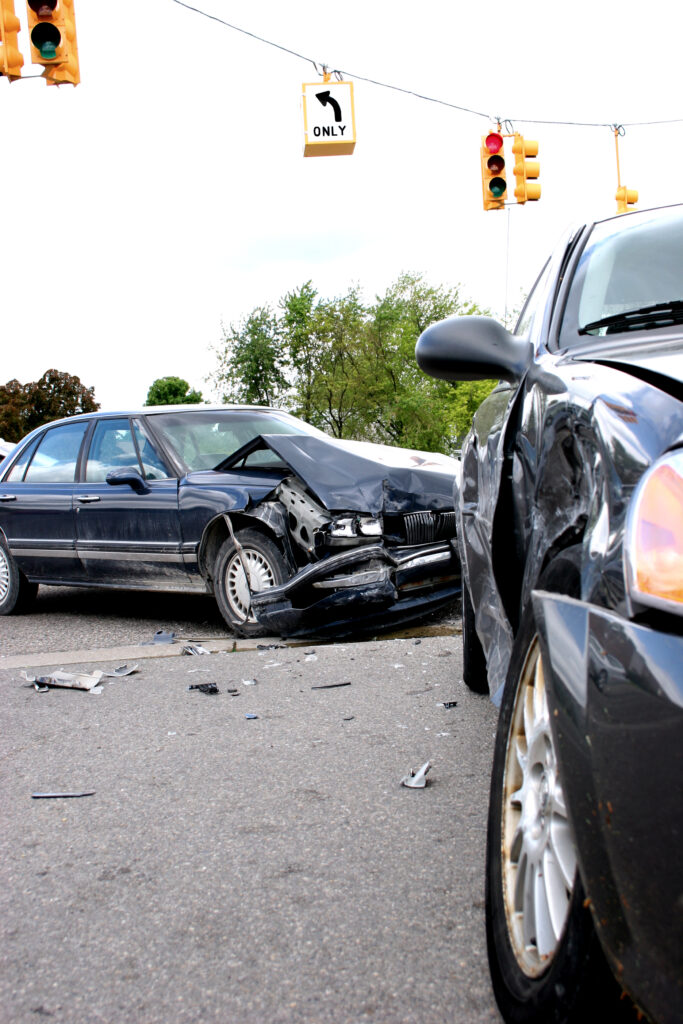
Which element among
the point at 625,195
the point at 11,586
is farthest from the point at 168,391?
the point at 11,586

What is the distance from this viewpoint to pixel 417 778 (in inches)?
126

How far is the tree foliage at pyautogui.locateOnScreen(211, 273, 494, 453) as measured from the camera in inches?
A: 1938

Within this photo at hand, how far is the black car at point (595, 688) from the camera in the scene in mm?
1242

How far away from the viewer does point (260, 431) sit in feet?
24.6

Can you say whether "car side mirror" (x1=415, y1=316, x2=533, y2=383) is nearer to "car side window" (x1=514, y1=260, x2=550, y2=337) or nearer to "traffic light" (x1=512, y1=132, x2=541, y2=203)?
"car side window" (x1=514, y1=260, x2=550, y2=337)

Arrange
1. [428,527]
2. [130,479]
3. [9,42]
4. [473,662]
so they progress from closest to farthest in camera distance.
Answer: [473,662] < [428,527] < [130,479] < [9,42]

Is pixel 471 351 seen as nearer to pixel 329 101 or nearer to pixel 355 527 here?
pixel 355 527

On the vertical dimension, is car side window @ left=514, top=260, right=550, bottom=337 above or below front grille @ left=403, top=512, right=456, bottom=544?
above

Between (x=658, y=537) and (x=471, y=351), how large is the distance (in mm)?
1349

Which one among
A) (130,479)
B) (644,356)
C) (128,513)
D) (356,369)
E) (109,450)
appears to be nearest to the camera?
(644,356)

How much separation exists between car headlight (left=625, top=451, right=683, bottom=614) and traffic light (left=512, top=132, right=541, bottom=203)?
43.7ft

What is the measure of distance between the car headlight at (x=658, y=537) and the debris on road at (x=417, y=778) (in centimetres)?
194

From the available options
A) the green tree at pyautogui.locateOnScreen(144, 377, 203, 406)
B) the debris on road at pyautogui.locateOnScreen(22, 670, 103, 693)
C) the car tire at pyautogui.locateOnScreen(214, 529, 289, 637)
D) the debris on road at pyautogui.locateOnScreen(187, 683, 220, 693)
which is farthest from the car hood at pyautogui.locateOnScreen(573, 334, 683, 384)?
the green tree at pyautogui.locateOnScreen(144, 377, 203, 406)

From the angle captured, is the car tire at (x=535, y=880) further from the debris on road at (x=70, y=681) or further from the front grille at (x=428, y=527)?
the front grille at (x=428, y=527)
